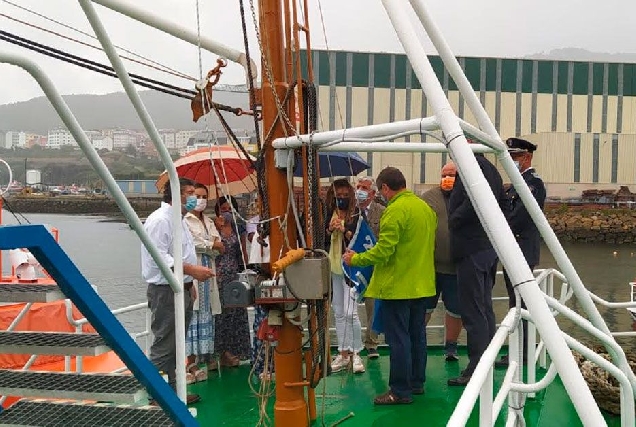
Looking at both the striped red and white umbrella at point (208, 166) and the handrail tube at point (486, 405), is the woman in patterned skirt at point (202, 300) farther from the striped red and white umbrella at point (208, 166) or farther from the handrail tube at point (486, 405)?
the handrail tube at point (486, 405)

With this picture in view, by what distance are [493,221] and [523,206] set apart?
9.79ft

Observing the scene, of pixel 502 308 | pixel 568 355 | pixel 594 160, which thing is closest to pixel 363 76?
pixel 594 160

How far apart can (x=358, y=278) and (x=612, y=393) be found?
2.16 m

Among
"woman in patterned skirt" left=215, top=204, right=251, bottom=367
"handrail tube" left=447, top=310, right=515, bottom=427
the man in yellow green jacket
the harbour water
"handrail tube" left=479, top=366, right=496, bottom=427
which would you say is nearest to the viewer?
"handrail tube" left=447, top=310, right=515, bottom=427

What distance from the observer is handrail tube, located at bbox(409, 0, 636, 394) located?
11.5ft

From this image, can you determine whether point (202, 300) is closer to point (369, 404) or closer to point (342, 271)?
point (342, 271)

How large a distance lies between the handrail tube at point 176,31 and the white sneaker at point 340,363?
105 inches

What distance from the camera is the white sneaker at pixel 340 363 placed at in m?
5.64

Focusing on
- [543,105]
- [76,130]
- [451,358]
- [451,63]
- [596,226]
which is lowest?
[596,226]

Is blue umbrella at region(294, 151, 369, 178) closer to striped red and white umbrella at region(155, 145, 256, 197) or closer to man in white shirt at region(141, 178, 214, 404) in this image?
striped red and white umbrella at region(155, 145, 256, 197)

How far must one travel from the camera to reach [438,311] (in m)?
16.6

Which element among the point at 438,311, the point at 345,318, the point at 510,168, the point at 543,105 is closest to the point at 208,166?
the point at 345,318

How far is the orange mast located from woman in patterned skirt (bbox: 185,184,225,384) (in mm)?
1221

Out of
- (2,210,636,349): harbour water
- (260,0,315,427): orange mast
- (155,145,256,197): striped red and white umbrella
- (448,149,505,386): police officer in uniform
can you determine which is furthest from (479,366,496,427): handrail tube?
(2,210,636,349): harbour water
